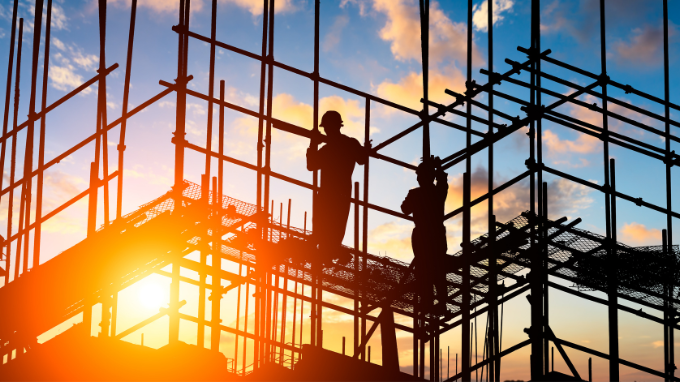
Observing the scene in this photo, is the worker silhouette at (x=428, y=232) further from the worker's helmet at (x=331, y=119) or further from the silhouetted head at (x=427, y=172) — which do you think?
the worker's helmet at (x=331, y=119)

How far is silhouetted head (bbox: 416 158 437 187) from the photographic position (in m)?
7.37

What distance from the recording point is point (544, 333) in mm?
7766

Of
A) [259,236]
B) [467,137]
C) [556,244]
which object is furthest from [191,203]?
[556,244]

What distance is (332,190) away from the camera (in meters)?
6.68

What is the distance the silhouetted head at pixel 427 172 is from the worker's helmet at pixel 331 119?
1292mm

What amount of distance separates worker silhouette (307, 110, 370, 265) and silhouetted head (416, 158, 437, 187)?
1.09 metres

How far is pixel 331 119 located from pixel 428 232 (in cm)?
179

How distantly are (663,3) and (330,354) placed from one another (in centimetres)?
867

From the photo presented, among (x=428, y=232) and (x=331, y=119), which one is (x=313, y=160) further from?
(x=428, y=232)

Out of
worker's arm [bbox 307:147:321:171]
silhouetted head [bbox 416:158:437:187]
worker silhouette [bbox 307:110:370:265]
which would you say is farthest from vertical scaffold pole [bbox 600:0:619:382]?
worker's arm [bbox 307:147:321:171]

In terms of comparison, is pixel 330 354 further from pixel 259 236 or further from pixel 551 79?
pixel 551 79

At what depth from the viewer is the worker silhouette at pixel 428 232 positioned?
23.6ft

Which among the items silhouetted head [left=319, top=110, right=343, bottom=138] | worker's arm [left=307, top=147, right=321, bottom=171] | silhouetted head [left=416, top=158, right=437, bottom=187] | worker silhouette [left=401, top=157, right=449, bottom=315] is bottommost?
worker silhouette [left=401, top=157, right=449, bottom=315]

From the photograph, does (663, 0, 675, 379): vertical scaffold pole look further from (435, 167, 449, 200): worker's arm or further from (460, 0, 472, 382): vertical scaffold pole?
(435, 167, 449, 200): worker's arm
